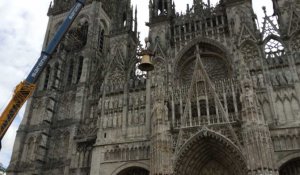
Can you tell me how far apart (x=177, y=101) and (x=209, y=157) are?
4.37m

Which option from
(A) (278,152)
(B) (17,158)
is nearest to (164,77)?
(A) (278,152)

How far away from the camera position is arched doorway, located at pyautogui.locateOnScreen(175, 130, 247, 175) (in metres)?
18.0

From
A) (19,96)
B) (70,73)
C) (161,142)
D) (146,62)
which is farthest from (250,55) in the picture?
(70,73)

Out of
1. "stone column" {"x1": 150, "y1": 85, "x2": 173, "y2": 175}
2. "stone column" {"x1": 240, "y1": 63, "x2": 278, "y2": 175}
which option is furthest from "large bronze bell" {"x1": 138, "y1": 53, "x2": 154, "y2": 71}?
"stone column" {"x1": 240, "y1": 63, "x2": 278, "y2": 175}

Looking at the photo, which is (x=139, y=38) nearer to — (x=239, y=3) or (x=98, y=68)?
(x=98, y=68)

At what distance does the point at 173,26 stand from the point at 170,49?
2710mm

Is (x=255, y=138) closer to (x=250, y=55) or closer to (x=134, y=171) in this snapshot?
(x=250, y=55)

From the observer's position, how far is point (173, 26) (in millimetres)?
26391

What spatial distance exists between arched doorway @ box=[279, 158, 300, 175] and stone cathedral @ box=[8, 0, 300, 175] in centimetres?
6

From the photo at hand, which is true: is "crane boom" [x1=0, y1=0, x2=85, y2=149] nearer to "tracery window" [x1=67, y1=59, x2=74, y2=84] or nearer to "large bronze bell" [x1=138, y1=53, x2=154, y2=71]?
"tracery window" [x1=67, y1=59, x2=74, y2=84]

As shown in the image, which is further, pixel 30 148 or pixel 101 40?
pixel 101 40

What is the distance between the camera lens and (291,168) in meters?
18.1

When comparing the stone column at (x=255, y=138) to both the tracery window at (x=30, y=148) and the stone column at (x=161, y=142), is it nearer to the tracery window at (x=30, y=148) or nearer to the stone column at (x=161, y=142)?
the stone column at (x=161, y=142)

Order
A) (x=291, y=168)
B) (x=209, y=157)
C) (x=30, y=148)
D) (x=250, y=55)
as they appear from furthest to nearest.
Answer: (x=30, y=148) < (x=250, y=55) < (x=209, y=157) < (x=291, y=168)
